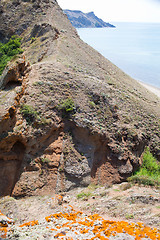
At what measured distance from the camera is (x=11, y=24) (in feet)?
102

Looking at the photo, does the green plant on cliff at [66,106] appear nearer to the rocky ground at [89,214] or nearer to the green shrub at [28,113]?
the green shrub at [28,113]

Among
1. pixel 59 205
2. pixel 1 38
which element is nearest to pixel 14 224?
pixel 59 205

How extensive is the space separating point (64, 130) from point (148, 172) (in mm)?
5943

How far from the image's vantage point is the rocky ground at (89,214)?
7.97m

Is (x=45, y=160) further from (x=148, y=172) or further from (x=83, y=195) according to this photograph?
(x=148, y=172)

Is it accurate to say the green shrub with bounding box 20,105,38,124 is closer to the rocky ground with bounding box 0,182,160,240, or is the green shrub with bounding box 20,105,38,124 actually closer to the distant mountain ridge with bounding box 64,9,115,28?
the rocky ground with bounding box 0,182,160,240

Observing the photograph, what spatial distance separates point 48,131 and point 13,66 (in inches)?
161

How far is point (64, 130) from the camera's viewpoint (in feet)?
43.8

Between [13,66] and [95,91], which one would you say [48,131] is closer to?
[13,66]

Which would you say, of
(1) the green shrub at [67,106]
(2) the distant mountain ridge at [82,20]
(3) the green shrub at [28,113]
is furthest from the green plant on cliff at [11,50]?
(2) the distant mountain ridge at [82,20]

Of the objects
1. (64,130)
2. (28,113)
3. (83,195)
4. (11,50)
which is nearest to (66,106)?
(64,130)

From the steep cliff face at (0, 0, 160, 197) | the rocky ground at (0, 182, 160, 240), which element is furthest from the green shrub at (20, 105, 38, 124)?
the rocky ground at (0, 182, 160, 240)

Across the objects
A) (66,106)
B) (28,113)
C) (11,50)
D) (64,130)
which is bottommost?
(64,130)

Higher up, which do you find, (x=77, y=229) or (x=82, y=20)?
(x=82, y=20)
